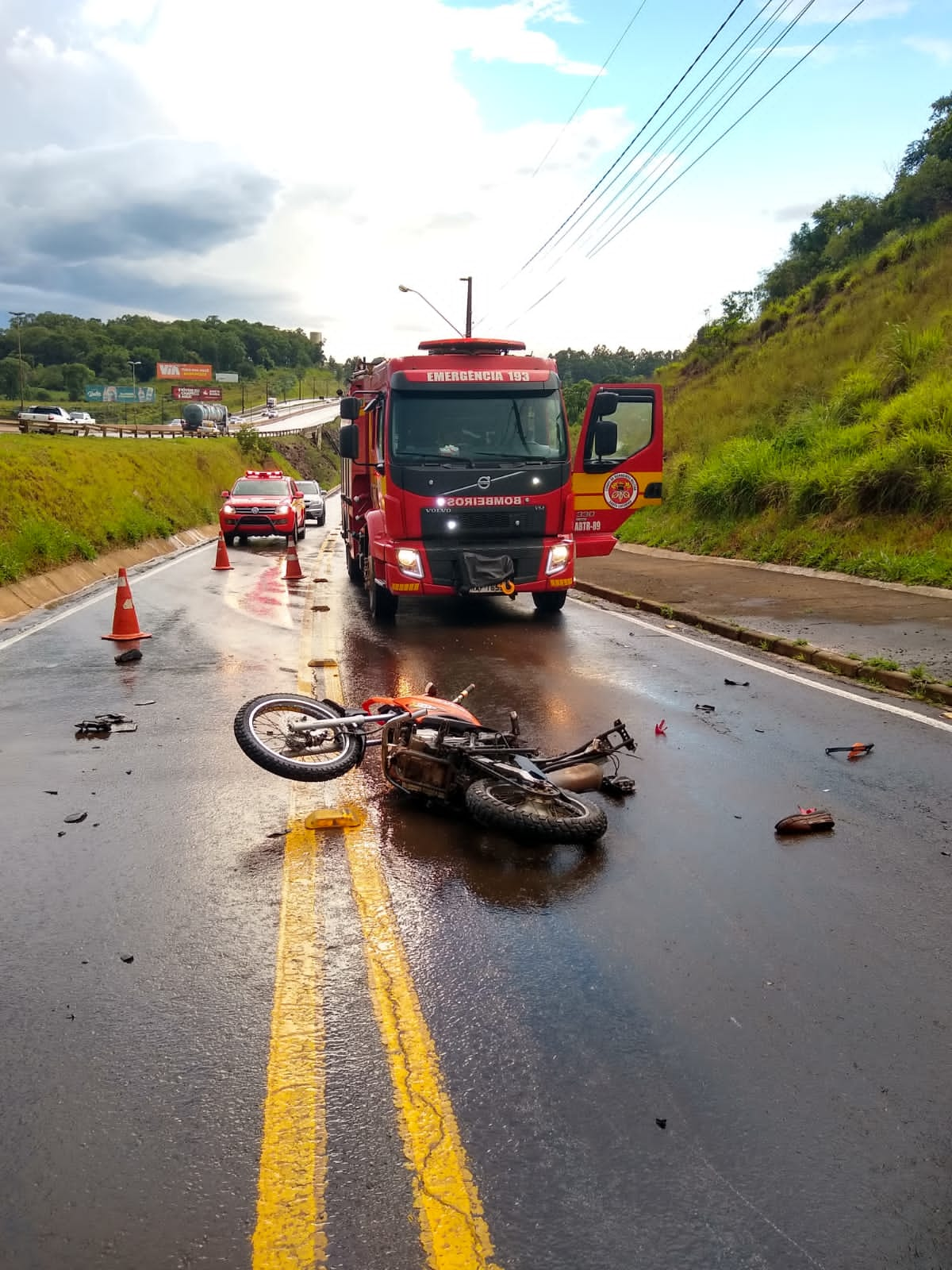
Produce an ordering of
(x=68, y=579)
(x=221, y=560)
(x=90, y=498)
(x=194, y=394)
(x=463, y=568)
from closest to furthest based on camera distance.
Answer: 1. (x=463, y=568)
2. (x=68, y=579)
3. (x=221, y=560)
4. (x=90, y=498)
5. (x=194, y=394)

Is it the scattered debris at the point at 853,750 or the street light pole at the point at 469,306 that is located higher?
the street light pole at the point at 469,306

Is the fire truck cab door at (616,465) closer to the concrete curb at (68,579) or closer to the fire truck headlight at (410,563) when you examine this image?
the fire truck headlight at (410,563)

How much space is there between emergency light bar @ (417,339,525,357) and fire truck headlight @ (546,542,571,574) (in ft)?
8.98

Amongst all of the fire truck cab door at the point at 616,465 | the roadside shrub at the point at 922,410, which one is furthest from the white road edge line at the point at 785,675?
the roadside shrub at the point at 922,410

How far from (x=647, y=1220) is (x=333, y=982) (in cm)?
148

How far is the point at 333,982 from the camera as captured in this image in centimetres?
354

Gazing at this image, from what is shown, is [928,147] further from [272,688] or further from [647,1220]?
[647,1220]

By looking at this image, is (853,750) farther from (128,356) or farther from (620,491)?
(128,356)

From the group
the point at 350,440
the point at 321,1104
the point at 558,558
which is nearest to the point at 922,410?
the point at 558,558

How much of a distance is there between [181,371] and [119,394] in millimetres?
27971

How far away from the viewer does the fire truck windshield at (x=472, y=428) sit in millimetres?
11680

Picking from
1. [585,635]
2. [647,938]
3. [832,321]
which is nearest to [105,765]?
[647,938]

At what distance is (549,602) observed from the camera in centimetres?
1330

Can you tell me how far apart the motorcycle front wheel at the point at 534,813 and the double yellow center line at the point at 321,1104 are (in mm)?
643
